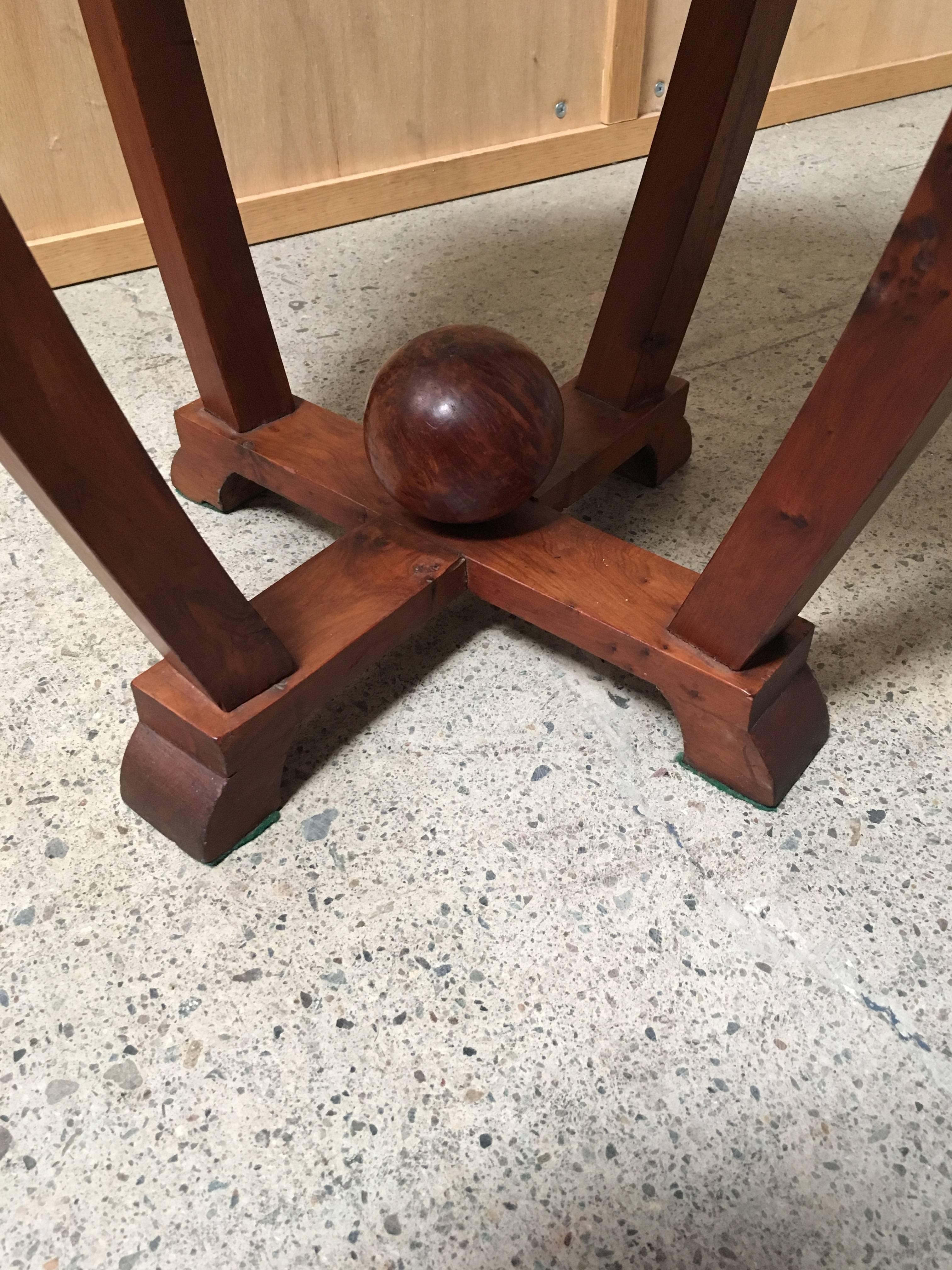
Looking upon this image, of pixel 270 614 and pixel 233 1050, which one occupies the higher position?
pixel 270 614

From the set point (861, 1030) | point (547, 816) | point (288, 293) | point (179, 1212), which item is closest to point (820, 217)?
point (288, 293)

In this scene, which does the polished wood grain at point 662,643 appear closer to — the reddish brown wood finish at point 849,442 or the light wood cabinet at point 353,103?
the reddish brown wood finish at point 849,442

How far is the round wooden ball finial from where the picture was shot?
93 cm


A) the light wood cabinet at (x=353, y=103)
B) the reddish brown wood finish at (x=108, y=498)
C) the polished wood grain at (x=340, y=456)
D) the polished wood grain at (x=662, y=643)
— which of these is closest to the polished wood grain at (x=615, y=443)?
the polished wood grain at (x=340, y=456)

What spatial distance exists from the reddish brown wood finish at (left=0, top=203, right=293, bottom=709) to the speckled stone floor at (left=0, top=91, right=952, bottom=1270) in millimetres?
211

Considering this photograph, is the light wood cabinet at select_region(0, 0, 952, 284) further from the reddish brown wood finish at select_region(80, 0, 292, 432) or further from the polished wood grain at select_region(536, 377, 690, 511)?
the polished wood grain at select_region(536, 377, 690, 511)

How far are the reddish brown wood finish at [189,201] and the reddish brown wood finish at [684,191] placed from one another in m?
0.40

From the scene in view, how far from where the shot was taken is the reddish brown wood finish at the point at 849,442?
0.62 metres

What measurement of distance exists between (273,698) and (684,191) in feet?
2.19

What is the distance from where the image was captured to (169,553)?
0.75m

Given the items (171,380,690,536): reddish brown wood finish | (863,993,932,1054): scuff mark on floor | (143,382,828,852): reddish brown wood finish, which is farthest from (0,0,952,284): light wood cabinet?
(863,993,932,1054): scuff mark on floor

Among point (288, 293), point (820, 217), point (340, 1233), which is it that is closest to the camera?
point (340, 1233)

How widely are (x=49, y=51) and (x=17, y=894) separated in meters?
1.39

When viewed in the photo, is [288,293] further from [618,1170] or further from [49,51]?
[618,1170]
